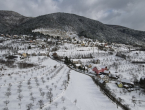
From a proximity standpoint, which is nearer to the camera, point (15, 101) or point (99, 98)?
point (15, 101)

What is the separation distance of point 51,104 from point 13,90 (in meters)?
6.81

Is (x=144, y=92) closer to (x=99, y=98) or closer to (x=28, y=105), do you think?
(x=99, y=98)

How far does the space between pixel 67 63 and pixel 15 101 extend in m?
30.9

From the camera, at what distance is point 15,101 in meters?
11.9

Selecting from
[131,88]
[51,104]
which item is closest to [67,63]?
[131,88]

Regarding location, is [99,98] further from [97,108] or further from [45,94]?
[45,94]

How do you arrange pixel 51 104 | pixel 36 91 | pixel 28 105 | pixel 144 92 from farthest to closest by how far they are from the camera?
pixel 144 92, pixel 36 91, pixel 51 104, pixel 28 105

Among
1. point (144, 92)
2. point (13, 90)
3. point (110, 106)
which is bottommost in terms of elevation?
point (144, 92)

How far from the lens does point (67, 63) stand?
139 ft

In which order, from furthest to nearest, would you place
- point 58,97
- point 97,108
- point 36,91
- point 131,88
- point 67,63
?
1. point 67,63
2. point 131,88
3. point 36,91
4. point 58,97
5. point 97,108

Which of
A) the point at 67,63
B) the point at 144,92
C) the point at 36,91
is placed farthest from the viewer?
the point at 67,63

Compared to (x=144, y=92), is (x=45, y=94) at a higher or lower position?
higher

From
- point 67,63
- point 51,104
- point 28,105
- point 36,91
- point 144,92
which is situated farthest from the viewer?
point 67,63

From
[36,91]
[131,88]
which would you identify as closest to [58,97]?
[36,91]
